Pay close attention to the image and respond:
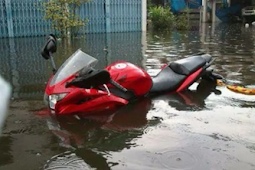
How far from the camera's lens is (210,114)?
399 cm

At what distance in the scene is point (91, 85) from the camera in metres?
3.16

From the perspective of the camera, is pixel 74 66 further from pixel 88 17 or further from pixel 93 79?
pixel 88 17

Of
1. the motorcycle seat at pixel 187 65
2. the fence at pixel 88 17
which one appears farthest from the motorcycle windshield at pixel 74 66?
the fence at pixel 88 17

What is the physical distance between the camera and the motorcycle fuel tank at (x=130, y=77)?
4.00 m

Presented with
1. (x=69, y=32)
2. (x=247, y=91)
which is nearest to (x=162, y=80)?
(x=247, y=91)

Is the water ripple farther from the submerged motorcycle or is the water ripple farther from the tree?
the tree

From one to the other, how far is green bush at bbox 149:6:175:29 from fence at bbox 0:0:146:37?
9.02 feet

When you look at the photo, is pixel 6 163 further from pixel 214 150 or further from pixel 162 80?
pixel 162 80

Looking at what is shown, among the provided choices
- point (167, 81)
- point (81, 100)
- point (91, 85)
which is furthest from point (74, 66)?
point (167, 81)

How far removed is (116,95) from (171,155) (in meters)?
1.29

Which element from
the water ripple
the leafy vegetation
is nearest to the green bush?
the leafy vegetation

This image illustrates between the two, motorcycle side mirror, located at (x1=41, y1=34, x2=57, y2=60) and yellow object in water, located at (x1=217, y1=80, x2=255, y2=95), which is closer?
motorcycle side mirror, located at (x1=41, y1=34, x2=57, y2=60)

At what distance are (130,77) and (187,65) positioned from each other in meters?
1.23

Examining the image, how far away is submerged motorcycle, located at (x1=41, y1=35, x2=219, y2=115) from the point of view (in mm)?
3252
